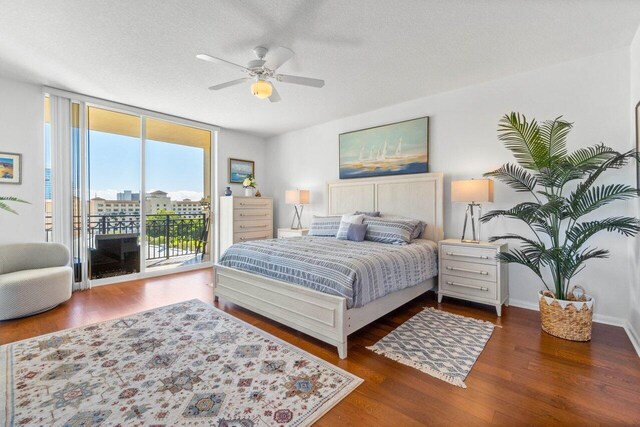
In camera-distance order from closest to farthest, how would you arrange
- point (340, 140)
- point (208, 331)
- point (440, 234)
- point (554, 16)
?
1. point (554, 16)
2. point (208, 331)
3. point (440, 234)
4. point (340, 140)

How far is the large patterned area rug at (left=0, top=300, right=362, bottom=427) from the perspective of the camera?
157cm

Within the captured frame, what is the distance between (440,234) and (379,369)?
2193mm

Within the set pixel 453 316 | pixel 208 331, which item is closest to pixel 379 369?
pixel 453 316

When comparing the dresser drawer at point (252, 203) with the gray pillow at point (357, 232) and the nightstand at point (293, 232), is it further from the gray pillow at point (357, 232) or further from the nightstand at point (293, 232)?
the gray pillow at point (357, 232)

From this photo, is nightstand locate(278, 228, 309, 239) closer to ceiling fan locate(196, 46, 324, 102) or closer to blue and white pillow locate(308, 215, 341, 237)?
blue and white pillow locate(308, 215, 341, 237)

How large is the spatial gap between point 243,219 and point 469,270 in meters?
3.78

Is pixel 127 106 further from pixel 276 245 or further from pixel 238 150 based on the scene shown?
pixel 276 245

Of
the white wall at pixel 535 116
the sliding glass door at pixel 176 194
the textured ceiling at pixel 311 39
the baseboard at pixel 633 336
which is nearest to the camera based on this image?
the textured ceiling at pixel 311 39

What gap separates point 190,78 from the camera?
131 inches

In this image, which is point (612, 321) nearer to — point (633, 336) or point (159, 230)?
point (633, 336)

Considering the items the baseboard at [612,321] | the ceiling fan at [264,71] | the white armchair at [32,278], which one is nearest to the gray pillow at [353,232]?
the ceiling fan at [264,71]

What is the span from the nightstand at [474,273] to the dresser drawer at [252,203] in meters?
3.44

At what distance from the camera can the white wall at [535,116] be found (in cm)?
274

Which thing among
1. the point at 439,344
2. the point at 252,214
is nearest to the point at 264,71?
the point at 439,344
